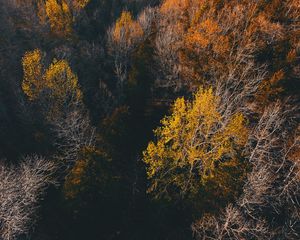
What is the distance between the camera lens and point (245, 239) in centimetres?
2162

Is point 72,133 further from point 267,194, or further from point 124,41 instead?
point 124,41

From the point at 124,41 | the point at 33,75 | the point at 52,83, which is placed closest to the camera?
the point at 52,83

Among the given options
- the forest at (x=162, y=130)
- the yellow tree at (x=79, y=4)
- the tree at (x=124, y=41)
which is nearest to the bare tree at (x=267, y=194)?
the forest at (x=162, y=130)

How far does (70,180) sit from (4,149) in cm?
1266

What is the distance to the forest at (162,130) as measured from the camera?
23.7 m

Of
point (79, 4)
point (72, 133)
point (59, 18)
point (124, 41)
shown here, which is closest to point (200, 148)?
point (72, 133)

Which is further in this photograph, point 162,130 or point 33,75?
point 33,75

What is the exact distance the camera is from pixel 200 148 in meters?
25.6

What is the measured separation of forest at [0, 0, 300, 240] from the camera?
23688mm

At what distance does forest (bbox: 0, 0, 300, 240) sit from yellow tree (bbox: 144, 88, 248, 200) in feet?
0.40

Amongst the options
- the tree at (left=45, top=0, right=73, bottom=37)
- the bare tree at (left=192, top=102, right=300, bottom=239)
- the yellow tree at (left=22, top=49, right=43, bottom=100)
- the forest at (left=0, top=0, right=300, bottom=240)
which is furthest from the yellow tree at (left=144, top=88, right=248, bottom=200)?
the tree at (left=45, top=0, right=73, bottom=37)

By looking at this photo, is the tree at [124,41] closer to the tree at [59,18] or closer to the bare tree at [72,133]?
the tree at [59,18]

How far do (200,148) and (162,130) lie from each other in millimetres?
3929

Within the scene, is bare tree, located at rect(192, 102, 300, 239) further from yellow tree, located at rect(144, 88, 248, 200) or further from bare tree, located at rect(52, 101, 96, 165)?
bare tree, located at rect(52, 101, 96, 165)
